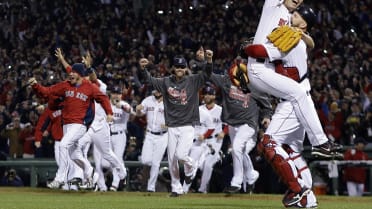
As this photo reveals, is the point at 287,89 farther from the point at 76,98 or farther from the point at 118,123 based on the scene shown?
the point at 118,123

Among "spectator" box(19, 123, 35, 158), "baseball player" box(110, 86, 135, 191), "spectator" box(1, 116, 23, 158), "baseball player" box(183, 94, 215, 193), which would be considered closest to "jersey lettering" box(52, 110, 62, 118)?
"baseball player" box(110, 86, 135, 191)

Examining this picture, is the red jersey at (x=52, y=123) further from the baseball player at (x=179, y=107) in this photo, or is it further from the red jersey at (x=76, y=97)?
the baseball player at (x=179, y=107)

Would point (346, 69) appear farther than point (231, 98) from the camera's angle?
Yes

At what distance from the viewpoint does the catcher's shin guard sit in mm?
10359

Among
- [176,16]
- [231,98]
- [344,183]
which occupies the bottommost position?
[344,183]

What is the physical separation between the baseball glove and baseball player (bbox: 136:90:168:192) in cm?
835

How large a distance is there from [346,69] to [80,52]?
11095 millimetres

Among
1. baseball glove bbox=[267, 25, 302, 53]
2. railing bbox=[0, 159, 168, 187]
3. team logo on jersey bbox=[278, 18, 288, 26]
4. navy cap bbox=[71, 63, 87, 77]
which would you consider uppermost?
team logo on jersey bbox=[278, 18, 288, 26]

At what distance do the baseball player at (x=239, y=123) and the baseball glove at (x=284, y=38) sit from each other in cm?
616

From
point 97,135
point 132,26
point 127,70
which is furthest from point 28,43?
point 97,135

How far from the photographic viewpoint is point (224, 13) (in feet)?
96.6

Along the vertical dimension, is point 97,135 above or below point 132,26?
below

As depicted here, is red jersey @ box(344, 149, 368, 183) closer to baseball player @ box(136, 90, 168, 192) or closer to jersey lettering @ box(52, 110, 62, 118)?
baseball player @ box(136, 90, 168, 192)

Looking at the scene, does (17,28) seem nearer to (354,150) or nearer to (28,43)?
(28,43)
